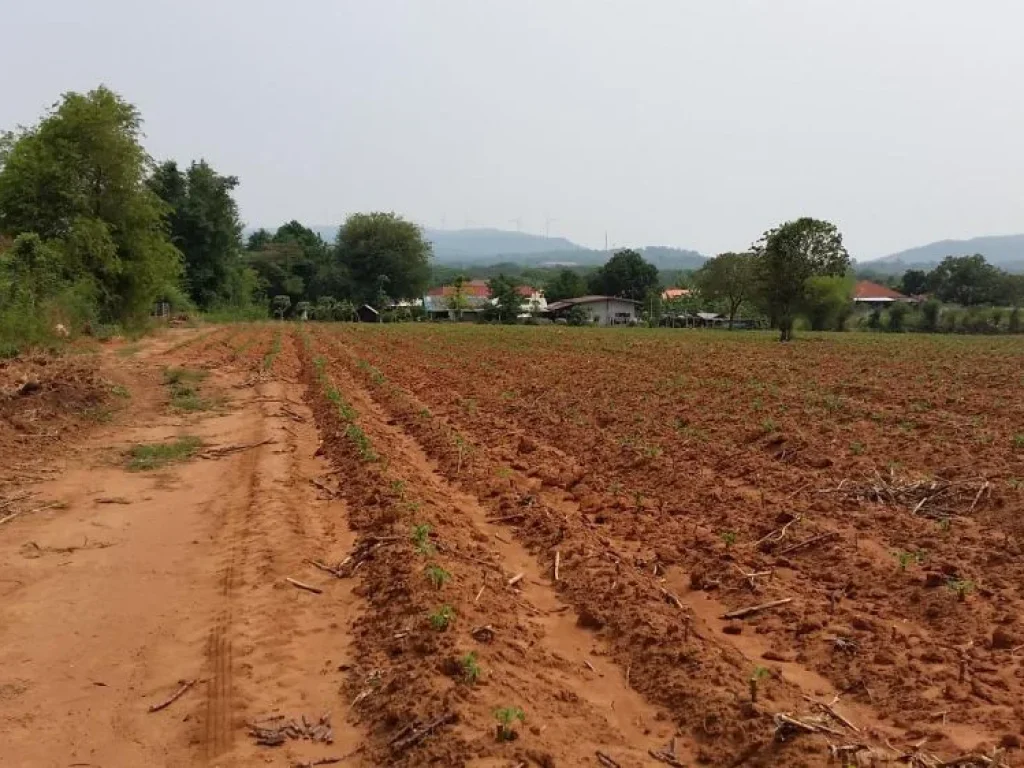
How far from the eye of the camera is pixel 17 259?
21641 mm

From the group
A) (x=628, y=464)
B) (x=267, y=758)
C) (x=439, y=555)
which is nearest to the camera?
(x=267, y=758)

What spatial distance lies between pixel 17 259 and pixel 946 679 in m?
24.1

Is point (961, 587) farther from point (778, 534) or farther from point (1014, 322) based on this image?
point (1014, 322)

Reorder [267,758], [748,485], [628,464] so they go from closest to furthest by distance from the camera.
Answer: [267,758] → [748,485] → [628,464]

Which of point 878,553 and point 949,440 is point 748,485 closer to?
point 878,553

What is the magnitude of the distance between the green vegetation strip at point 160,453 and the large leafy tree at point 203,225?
53.7 meters

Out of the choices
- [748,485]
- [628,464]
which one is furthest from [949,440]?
[628,464]

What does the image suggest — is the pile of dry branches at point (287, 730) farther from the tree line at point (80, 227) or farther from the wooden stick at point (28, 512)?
the tree line at point (80, 227)

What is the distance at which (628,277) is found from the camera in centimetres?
10762

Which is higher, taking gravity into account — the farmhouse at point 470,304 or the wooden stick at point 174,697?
the farmhouse at point 470,304

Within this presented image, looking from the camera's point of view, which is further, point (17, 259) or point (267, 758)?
point (17, 259)

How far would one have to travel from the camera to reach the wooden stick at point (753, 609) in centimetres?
540

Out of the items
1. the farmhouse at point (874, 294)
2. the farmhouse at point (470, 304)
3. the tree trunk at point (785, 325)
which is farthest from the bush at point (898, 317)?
the farmhouse at point (874, 294)

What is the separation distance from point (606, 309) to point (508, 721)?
94.5m
